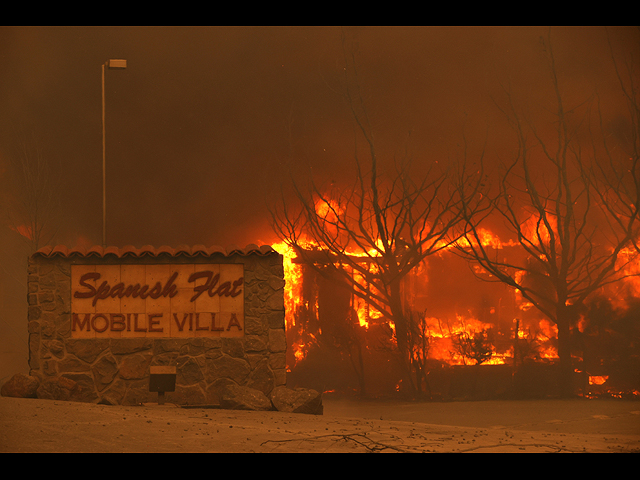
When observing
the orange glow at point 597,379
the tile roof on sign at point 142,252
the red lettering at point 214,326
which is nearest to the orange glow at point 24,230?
the tile roof on sign at point 142,252

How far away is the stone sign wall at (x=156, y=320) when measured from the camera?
11273mm

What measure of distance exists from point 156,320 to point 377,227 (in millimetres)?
11067

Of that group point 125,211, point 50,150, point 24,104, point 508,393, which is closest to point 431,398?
point 508,393

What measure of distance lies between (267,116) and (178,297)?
1325cm

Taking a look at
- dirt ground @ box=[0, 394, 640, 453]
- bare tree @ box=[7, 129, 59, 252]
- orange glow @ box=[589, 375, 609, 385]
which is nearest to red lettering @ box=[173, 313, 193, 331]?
dirt ground @ box=[0, 394, 640, 453]

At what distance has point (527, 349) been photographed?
747 inches

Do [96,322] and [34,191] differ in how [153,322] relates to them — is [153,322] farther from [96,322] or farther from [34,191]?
[34,191]

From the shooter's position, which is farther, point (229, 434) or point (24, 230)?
A: point (24, 230)

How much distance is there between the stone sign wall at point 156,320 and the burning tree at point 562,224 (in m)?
8.07

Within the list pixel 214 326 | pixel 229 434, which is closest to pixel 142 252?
pixel 214 326

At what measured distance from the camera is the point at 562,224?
20.8 meters

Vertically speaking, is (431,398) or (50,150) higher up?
(50,150)

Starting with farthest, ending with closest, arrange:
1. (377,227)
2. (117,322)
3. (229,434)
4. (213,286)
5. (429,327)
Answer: (377,227), (429,327), (213,286), (117,322), (229,434)

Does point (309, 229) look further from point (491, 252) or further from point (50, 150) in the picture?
point (50, 150)
